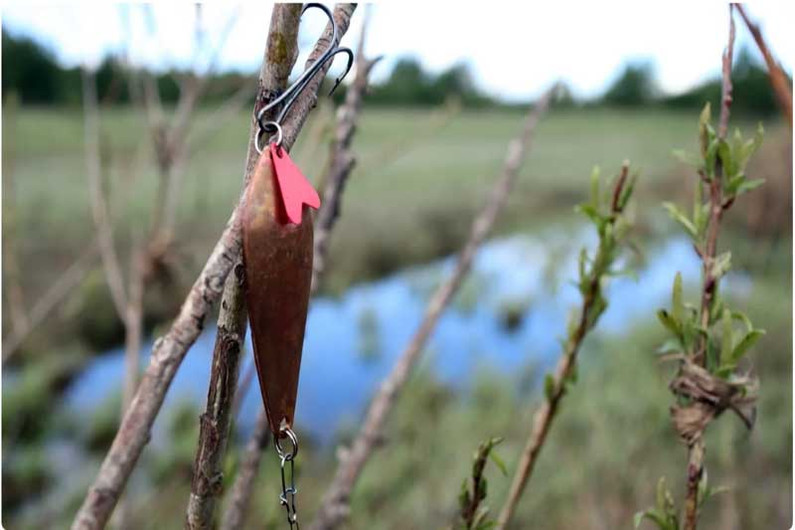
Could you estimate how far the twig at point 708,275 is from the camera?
0.42 metres

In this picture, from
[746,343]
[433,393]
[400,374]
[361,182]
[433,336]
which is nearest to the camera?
[746,343]

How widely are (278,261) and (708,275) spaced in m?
0.26

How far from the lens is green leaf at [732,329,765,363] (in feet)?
1.32

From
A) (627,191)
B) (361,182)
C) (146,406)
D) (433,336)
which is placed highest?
(627,191)

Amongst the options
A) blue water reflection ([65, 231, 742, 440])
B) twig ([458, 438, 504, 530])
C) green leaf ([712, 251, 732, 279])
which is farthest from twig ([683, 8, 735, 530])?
blue water reflection ([65, 231, 742, 440])

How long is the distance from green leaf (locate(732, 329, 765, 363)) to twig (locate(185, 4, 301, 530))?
0.28 metres

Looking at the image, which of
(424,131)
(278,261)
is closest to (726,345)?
(278,261)

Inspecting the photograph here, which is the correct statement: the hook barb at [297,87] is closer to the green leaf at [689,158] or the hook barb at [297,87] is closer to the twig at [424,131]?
the green leaf at [689,158]

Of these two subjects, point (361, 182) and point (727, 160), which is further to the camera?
point (361, 182)

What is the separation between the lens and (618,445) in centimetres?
205

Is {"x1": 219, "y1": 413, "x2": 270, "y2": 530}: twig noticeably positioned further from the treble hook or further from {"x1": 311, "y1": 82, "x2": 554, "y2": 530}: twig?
the treble hook

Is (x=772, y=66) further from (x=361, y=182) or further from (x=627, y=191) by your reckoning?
(x=361, y=182)

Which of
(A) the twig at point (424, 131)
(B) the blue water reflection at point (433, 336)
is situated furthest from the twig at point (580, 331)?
(B) the blue water reflection at point (433, 336)

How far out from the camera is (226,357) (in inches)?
11.7
